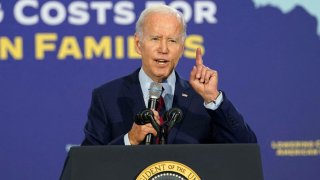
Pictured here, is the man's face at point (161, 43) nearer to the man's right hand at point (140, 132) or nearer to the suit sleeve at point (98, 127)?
the suit sleeve at point (98, 127)

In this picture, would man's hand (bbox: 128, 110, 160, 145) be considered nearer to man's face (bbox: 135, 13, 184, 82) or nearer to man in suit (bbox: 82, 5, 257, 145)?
man in suit (bbox: 82, 5, 257, 145)

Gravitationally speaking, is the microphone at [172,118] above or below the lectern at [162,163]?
above

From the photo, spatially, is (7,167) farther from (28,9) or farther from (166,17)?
(166,17)

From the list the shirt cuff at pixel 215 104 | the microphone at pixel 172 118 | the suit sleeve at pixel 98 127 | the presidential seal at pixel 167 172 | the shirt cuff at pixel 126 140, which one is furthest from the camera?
the suit sleeve at pixel 98 127

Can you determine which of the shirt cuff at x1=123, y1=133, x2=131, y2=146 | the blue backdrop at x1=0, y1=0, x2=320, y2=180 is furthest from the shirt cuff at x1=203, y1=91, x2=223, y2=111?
the blue backdrop at x1=0, y1=0, x2=320, y2=180

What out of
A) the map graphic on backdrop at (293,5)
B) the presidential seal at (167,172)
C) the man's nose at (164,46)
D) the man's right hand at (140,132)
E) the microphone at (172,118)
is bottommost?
the presidential seal at (167,172)

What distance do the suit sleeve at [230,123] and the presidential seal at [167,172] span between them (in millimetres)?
456

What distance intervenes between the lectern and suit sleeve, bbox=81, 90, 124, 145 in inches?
19.2

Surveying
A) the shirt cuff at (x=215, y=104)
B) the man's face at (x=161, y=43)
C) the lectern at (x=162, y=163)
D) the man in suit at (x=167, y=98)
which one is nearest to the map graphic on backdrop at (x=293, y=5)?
the man in suit at (x=167, y=98)

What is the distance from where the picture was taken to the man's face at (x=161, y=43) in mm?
2086

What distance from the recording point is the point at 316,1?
3594 millimetres

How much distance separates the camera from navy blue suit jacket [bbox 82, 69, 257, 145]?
2111mm

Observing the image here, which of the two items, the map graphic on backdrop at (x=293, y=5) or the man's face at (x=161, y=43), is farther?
the map graphic on backdrop at (x=293, y=5)

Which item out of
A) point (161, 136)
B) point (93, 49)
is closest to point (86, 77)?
point (93, 49)
